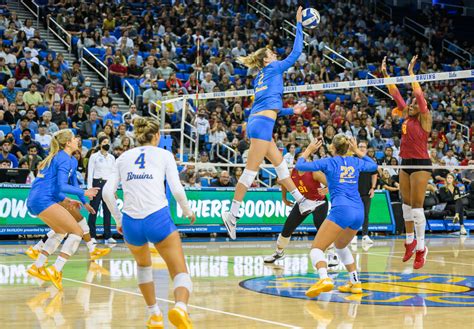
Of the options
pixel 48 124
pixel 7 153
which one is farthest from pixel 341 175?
pixel 48 124

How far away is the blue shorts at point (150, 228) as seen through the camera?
6371 millimetres

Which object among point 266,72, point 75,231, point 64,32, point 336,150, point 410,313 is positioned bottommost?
point 410,313

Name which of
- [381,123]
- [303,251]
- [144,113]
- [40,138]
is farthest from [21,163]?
[381,123]

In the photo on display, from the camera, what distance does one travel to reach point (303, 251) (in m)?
14.9

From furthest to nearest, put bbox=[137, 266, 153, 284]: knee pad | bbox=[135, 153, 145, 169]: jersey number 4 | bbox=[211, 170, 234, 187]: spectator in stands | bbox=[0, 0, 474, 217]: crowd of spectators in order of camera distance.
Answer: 1. bbox=[0, 0, 474, 217]: crowd of spectators
2. bbox=[211, 170, 234, 187]: spectator in stands
3. bbox=[137, 266, 153, 284]: knee pad
4. bbox=[135, 153, 145, 169]: jersey number 4

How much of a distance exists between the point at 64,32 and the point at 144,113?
430cm

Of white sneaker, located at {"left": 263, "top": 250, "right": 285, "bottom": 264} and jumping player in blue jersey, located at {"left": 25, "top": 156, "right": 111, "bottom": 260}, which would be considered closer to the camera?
jumping player in blue jersey, located at {"left": 25, "top": 156, "right": 111, "bottom": 260}

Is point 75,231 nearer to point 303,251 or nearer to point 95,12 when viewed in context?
point 303,251

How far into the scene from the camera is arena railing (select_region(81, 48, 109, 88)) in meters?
22.2

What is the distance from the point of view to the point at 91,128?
18875mm

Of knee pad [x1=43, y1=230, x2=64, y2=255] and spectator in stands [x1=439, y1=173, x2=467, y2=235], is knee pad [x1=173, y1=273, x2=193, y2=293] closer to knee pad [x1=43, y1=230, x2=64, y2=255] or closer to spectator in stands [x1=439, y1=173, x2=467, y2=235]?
knee pad [x1=43, y1=230, x2=64, y2=255]

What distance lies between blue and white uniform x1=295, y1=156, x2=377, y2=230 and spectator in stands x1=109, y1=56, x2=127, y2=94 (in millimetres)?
14090

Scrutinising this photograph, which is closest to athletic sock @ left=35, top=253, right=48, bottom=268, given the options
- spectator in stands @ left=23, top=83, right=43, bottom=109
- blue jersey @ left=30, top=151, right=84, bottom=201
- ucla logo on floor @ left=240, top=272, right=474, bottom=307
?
blue jersey @ left=30, top=151, right=84, bottom=201

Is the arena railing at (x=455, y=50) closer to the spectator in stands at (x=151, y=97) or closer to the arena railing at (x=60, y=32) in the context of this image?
the spectator in stands at (x=151, y=97)
